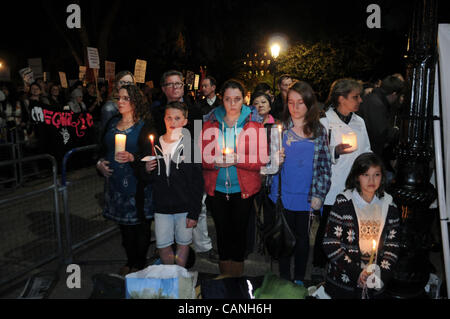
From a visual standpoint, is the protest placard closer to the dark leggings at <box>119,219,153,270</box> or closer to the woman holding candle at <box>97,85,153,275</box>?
the woman holding candle at <box>97,85,153,275</box>

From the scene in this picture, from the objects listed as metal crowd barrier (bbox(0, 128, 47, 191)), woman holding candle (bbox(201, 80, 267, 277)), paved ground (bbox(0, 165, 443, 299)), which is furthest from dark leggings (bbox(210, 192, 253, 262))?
metal crowd barrier (bbox(0, 128, 47, 191))

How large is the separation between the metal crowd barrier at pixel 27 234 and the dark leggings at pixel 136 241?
96 cm

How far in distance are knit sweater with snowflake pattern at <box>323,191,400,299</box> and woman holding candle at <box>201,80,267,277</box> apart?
0.88 metres

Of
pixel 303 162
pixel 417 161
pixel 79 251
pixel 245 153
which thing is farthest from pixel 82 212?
pixel 417 161

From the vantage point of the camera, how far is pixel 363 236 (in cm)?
300

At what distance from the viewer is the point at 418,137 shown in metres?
3.02

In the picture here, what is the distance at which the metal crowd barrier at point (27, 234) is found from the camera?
13.2 feet

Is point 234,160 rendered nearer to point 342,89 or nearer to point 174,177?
point 174,177

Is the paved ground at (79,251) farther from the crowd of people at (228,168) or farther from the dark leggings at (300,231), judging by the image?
the crowd of people at (228,168)

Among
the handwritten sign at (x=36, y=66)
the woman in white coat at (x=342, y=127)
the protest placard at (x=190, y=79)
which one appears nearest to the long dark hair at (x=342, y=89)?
the woman in white coat at (x=342, y=127)

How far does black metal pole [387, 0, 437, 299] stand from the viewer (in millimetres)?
2902
